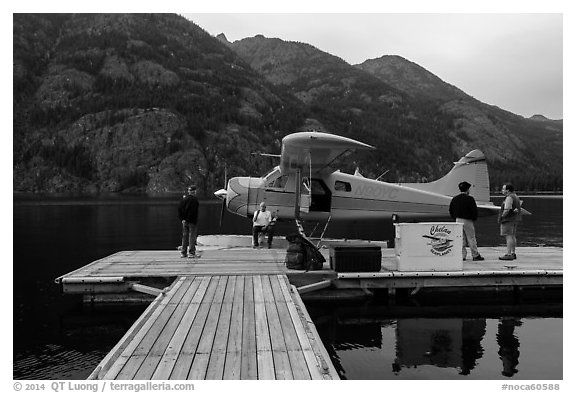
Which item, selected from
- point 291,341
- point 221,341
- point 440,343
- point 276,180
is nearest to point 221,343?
point 221,341

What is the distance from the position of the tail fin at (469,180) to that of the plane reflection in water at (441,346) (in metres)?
6.13

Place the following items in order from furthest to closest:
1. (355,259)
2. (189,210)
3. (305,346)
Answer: (189,210) < (355,259) < (305,346)

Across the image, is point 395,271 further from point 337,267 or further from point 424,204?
point 424,204

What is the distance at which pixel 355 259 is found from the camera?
9180 mm

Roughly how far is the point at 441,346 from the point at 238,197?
7.85 metres

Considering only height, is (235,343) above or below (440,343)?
above

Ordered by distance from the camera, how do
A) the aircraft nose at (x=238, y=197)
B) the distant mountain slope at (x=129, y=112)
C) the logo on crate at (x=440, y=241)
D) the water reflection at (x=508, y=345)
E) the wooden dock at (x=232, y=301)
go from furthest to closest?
the distant mountain slope at (x=129, y=112) → the aircraft nose at (x=238, y=197) → the logo on crate at (x=440, y=241) → the water reflection at (x=508, y=345) → the wooden dock at (x=232, y=301)

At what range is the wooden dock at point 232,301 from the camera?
4.52m

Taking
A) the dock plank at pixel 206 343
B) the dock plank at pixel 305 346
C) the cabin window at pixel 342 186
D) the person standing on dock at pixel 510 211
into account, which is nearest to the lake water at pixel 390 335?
the dock plank at pixel 305 346

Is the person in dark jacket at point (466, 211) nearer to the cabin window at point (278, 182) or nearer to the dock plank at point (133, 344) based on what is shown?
the cabin window at point (278, 182)

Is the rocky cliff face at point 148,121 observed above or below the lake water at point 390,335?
above

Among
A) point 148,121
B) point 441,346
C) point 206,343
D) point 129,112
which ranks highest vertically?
point 129,112

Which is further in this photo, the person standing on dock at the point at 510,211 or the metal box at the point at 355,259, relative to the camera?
the person standing on dock at the point at 510,211

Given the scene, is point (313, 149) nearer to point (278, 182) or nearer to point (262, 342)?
point (278, 182)
